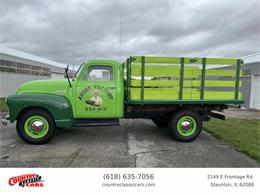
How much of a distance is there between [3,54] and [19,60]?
199 cm

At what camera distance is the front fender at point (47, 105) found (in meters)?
3.76

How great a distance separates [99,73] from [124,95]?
0.90 metres

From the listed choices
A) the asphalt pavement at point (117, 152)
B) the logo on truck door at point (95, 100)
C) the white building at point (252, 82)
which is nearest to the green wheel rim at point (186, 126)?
the asphalt pavement at point (117, 152)

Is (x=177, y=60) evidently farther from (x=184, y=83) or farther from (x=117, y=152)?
(x=117, y=152)

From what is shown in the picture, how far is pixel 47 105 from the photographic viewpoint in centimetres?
381

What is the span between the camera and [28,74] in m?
17.0

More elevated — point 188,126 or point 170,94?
point 170,94

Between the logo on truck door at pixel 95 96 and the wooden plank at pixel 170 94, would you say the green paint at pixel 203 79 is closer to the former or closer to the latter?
the wooden plank at pixel 170 94

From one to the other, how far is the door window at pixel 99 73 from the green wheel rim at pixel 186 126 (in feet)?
7.34

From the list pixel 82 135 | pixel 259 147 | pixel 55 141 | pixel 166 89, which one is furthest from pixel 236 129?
pixel 55 141

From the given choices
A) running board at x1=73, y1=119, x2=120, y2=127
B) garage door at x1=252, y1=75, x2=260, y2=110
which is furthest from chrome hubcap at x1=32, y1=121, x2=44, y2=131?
garage door at x1=252, y1=75, x2=260, y2=110

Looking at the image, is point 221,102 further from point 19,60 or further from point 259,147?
point 19,60

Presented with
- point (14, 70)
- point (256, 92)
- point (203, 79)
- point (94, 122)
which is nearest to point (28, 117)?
point (94, 122)
